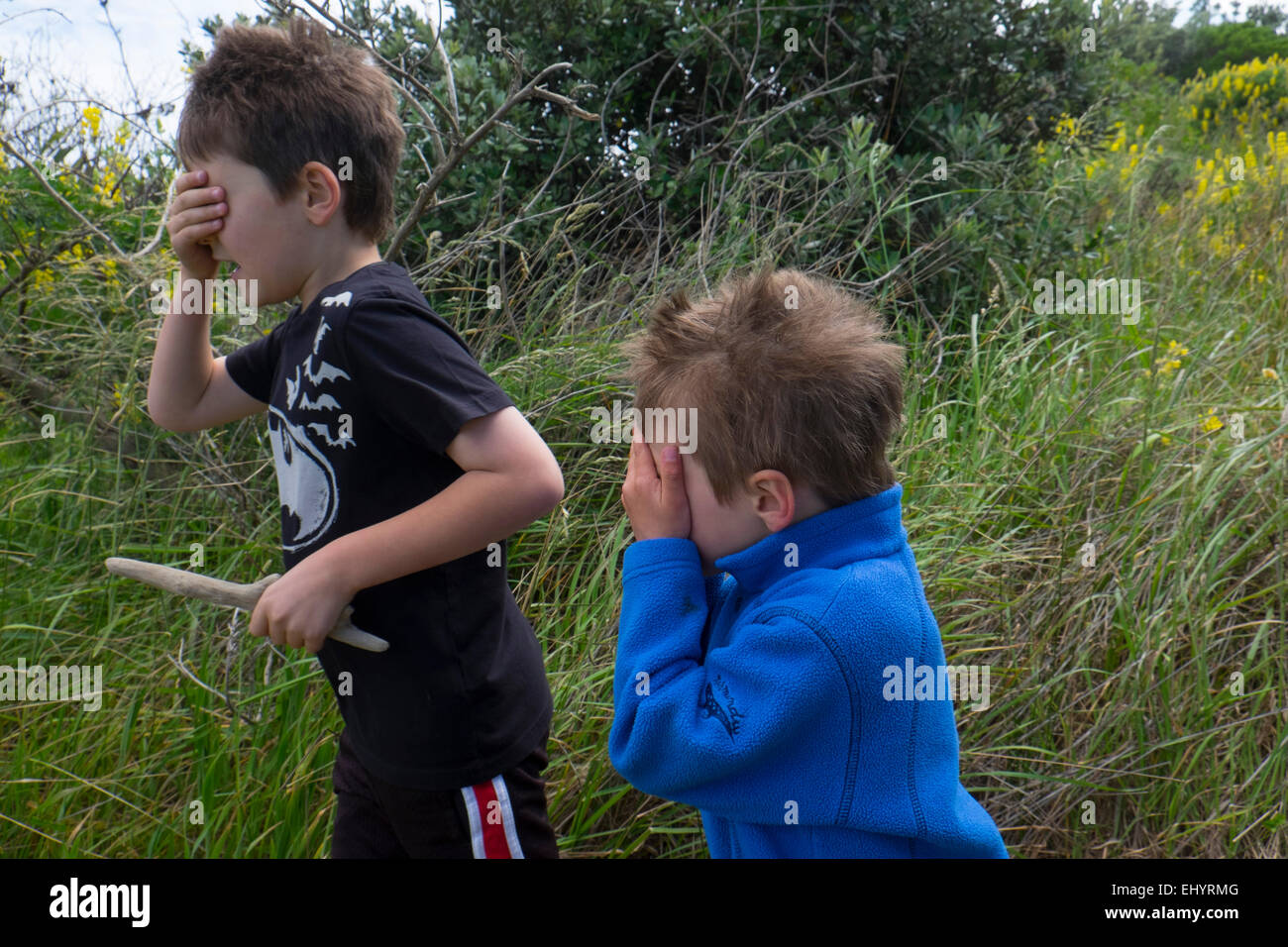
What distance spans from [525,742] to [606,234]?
100 inches

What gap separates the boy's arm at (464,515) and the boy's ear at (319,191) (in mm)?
452

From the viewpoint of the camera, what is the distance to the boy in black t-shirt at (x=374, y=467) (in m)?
1.42

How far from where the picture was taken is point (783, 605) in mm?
1254

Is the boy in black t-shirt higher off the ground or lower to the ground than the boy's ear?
lower

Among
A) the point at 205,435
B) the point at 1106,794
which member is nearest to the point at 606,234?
the point at 205,435

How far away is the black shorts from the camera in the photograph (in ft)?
5.03

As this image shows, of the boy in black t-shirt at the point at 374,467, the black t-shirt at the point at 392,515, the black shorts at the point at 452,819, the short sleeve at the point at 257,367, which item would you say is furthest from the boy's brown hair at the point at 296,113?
the black shorts at the point at 452,819

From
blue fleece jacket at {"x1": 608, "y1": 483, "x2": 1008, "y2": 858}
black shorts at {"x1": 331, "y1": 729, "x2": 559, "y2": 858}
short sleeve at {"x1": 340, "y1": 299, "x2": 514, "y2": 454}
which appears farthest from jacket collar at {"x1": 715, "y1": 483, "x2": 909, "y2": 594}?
black shorts at {"x1": 331, "y1": 729, "x2": 559, "y2": 858}

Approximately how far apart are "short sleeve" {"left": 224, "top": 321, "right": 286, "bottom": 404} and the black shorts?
660 mm

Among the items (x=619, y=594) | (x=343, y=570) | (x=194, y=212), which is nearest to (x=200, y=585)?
(x=343, y=570)

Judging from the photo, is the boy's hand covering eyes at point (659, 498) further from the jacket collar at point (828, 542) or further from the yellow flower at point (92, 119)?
the yellow flower at point (92, 119)

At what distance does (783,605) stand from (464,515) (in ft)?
1.54

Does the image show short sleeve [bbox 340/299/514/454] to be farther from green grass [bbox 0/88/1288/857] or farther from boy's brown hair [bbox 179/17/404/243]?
green grass [bbox 0/88/1288/857]

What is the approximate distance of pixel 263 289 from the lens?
1611mm
